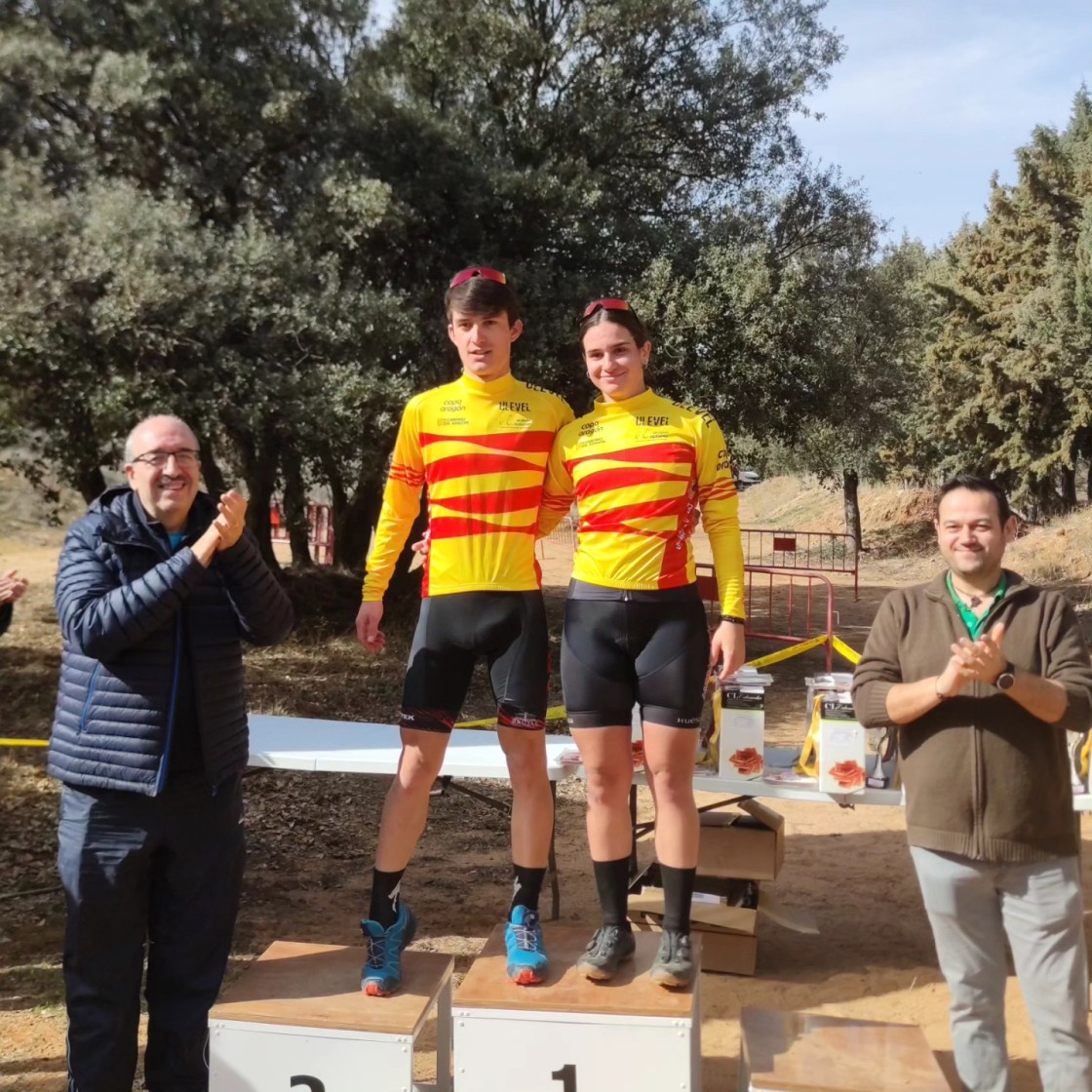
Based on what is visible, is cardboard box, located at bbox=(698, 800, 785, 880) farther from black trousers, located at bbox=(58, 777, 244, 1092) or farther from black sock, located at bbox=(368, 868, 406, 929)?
black trousers, located at bbox=(58, 777, 244, 1092)

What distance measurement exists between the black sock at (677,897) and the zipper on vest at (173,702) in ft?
4.40

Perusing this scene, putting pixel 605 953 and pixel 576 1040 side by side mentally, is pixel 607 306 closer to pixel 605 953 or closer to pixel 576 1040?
pixel 605 953

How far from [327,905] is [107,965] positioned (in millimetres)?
2405

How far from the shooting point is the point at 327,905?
5.05 meters

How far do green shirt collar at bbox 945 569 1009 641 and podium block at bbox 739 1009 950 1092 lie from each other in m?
1.08

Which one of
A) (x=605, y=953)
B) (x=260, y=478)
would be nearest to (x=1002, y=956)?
(x=605, y=953)

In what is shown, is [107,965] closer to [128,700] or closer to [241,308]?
[128,700]

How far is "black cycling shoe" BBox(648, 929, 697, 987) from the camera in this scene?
2.83 meters

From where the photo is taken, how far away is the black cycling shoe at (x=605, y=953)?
2.87 meters

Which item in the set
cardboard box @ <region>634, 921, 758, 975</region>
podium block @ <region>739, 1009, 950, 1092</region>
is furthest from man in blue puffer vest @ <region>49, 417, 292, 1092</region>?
cardboard box @ <region>634, 921, 758, 975</region>

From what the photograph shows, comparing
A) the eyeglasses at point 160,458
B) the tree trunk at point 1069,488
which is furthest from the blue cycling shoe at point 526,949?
the tree trunk at point 1069,488

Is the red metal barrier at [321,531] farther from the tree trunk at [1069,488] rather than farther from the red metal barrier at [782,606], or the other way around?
the tree trunk at [1069,488]

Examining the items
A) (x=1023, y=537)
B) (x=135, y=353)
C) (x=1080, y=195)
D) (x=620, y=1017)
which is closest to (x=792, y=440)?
(x=135, y=353)

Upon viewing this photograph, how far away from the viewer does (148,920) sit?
2.81m
